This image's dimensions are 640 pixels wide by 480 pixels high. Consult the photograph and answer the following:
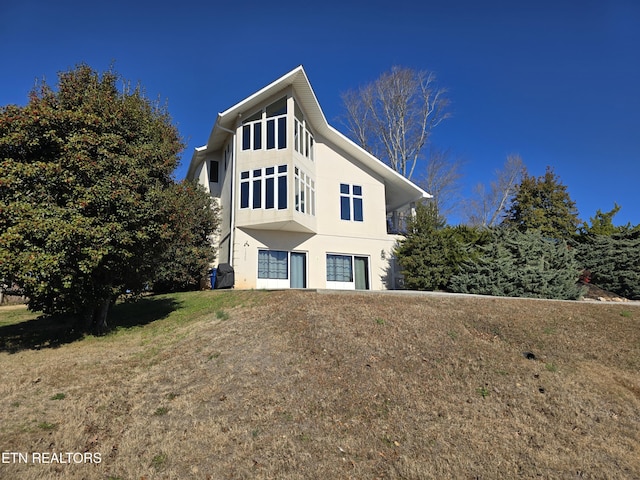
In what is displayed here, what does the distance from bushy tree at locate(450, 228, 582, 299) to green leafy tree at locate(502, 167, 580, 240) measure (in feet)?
15.0

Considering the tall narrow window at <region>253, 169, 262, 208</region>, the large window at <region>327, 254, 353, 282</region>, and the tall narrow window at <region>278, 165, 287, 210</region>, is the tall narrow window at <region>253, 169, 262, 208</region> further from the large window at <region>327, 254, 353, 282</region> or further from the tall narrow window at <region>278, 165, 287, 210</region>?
the large window at <region>327, 254, 353, 282</region>

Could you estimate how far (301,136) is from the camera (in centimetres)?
1803

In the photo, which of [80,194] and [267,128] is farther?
[267,128]

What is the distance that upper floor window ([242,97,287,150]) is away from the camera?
1716 cm

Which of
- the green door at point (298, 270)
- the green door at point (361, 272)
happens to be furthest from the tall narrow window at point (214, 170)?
the green door at point (361, 272)

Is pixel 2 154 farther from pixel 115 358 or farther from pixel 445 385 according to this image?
pixel 445 385

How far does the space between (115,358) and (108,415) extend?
2.63 m

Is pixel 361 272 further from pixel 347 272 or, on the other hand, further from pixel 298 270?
pixel 298 270

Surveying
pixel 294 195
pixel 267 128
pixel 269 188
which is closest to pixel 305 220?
pixel 294 195

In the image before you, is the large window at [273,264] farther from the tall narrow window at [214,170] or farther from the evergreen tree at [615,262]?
the evergreen tree at [615,262]

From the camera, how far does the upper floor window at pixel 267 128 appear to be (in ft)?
56.3

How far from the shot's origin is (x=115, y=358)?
7.57 metres

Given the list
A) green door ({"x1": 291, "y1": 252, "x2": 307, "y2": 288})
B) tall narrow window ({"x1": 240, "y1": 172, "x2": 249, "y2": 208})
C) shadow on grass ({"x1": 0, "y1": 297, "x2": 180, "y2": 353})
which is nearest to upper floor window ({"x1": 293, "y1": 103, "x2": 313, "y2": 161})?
tall narrow window ({"x1": 240, "y1": 172, "x2": 249, "y2": 208})

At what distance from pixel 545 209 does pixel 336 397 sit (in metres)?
18.9
